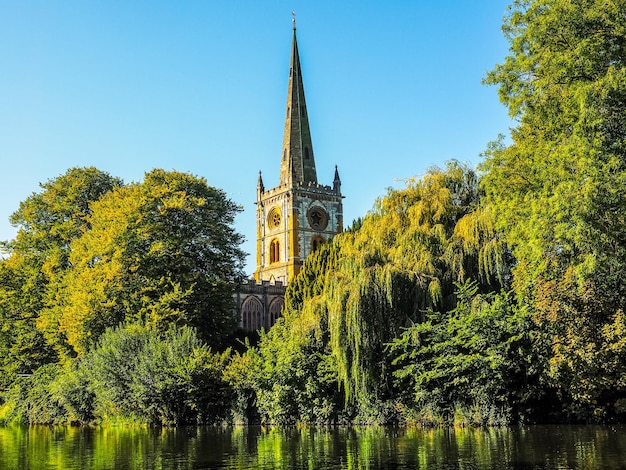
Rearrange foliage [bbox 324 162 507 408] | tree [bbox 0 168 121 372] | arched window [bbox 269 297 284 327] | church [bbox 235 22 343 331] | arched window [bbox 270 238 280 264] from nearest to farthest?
foliage [bbox 324 162 507 408] < tree [bbox 0 168 121 372] < arched window [bbox 269 297 284 327] < church [bbox 235 22 343 331] < arched window [bbox 270 238 280 264]

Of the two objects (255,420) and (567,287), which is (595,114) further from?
(255,420)

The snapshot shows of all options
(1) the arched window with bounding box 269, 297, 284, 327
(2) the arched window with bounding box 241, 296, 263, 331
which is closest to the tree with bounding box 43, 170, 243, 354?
(2) the arched window with bounding box 241, 296, 263, 331

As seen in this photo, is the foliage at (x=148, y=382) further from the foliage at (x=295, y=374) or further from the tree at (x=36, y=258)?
the tree at (x=36, y=258)

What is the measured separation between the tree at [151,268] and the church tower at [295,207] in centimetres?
4802

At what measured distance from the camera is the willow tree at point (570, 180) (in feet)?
54.6

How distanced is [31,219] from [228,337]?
13019mm

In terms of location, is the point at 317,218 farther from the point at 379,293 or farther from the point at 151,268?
the point at 379,293

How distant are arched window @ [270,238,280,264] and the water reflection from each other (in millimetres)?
64520

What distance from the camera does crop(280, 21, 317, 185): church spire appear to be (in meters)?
85.3

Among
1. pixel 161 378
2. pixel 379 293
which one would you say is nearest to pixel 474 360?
pixel 379 293

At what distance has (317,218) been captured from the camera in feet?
286

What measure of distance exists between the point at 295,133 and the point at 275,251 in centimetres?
1456

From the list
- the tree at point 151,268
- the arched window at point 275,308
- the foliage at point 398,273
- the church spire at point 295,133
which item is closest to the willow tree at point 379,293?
the foliage at point 398,273

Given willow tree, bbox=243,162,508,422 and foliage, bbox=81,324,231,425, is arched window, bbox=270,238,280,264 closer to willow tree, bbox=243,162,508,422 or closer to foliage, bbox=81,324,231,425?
foliage, bbox=81,324,231,425
